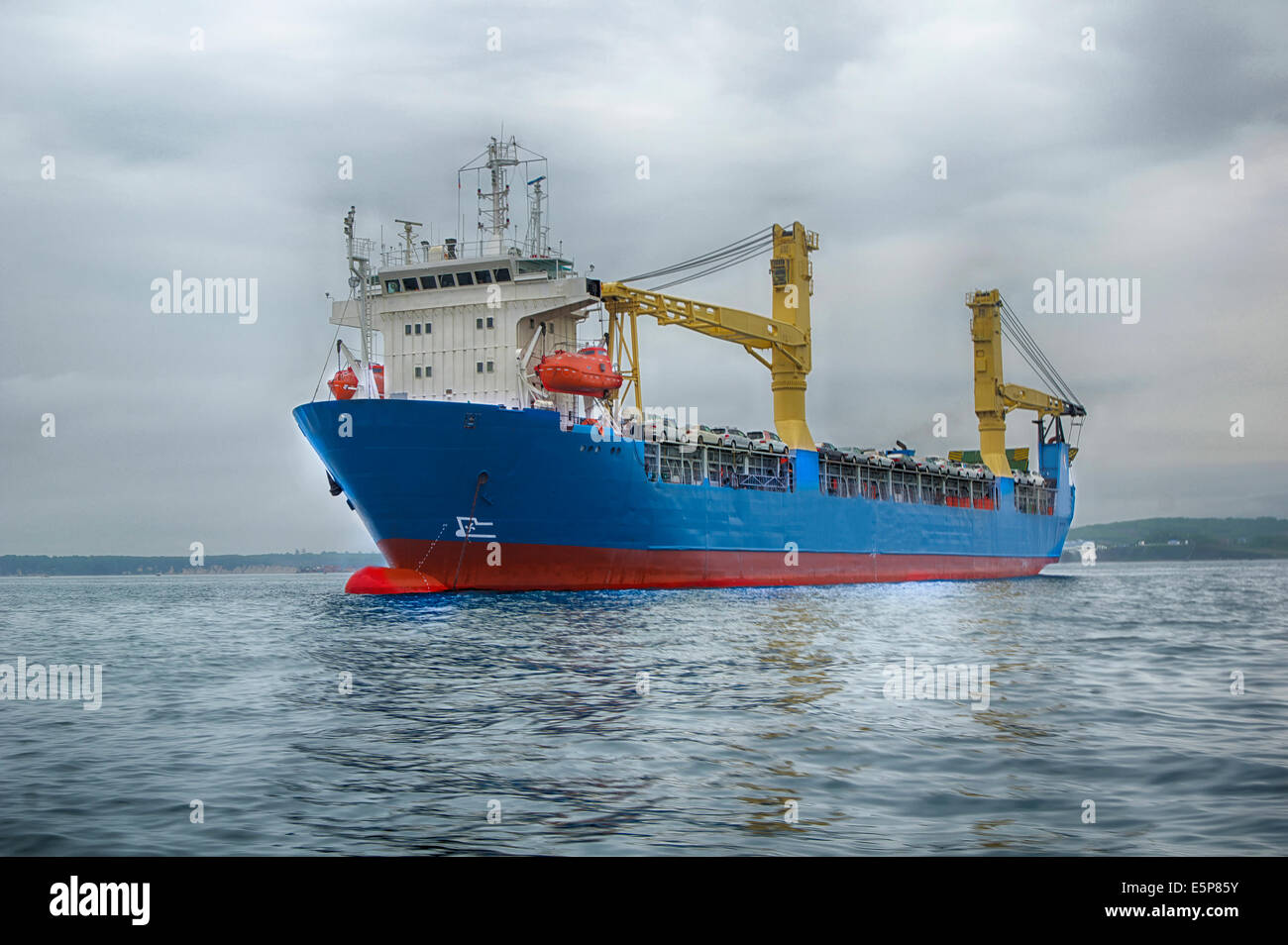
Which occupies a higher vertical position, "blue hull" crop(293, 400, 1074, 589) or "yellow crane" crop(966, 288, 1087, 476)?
"yellow crane" crop(966, 288, 1087, 476)

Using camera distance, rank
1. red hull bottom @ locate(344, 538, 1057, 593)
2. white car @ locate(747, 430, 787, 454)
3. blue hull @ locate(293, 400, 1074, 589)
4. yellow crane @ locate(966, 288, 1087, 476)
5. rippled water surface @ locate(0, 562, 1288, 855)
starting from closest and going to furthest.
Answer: rippled water surface @ locate(0, 562, 1288, 855), blue hull @ locate(293, 400, 1074, 589), red hull bottom @ locate(344, 538, 1057, 593), white car @ locate(747, 430, 787, 454), yellow crane @ locate(966, 288, 1087, 476)

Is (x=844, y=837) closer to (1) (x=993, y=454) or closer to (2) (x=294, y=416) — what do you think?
(2) (x=294, y=416)

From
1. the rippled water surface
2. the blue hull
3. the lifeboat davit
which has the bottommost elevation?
the rippled water surface

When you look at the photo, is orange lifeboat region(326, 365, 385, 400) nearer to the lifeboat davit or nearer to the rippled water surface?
the lifeboat davit

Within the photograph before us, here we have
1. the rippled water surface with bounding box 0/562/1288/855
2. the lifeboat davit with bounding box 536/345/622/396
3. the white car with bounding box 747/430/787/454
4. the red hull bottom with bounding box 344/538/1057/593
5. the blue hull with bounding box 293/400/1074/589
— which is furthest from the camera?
the white car with bounding box 747/430/787/454

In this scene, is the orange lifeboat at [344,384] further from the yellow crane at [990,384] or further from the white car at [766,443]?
the yellow crane at [990,384]

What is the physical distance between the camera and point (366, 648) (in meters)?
19.1

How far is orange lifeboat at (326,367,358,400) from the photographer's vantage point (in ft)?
120

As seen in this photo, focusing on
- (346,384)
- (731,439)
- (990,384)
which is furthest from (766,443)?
(990,384)

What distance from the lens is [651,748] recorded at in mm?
10172

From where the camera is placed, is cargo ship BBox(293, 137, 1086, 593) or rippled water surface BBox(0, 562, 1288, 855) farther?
cargo ship BBox(293, 137, 1086, 593)

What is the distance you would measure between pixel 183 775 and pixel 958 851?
22.2ft

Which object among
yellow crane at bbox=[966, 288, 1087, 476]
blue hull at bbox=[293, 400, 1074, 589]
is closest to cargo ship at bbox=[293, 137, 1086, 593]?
blue hull at bbox=[293, 400, 1074, 589]

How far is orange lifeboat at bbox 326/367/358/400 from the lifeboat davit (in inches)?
294
